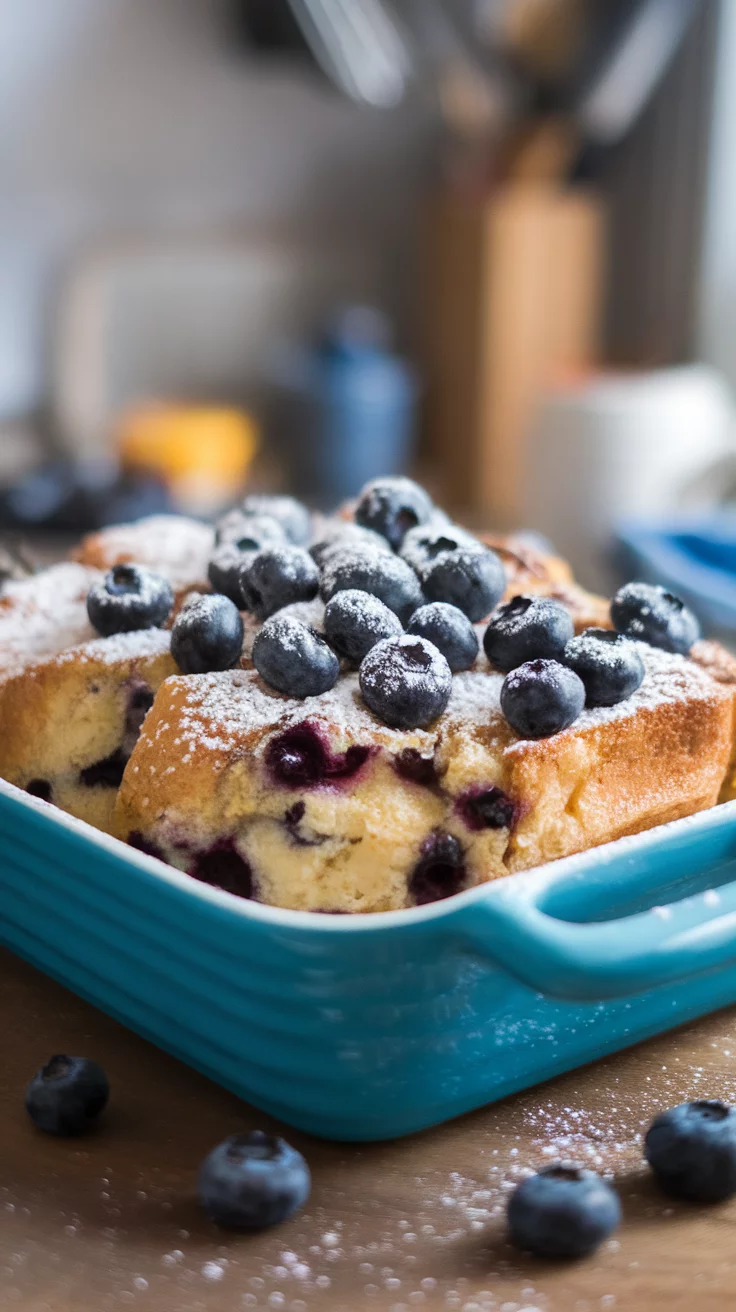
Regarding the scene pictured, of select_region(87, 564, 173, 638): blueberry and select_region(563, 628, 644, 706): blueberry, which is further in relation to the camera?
select_region(87, 564, 173, 638): blueberry

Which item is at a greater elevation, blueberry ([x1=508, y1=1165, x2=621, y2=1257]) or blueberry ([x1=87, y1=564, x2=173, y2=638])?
blueberry ([x1=87, y1=564, x2=173, y2=638])

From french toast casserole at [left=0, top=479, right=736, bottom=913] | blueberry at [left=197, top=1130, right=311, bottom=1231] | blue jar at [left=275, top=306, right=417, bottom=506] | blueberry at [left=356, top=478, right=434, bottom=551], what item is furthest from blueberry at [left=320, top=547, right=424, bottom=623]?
blue jar at [left=275, top=306, right=417, bottom=506]

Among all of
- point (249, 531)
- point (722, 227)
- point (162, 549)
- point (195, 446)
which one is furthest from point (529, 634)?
point (722, 227)

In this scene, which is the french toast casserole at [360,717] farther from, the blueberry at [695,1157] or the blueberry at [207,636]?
the blueberry at [695,1157]

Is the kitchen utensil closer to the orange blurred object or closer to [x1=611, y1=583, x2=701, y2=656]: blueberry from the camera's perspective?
the orange blurred object

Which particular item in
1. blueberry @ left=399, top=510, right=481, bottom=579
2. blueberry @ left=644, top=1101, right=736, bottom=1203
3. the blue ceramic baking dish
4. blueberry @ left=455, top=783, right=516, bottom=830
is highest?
blueberry @ left=399, top=510, right=481, bottom=579

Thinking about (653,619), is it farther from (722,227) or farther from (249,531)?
(722,227)

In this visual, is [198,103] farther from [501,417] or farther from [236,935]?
[236,935]
